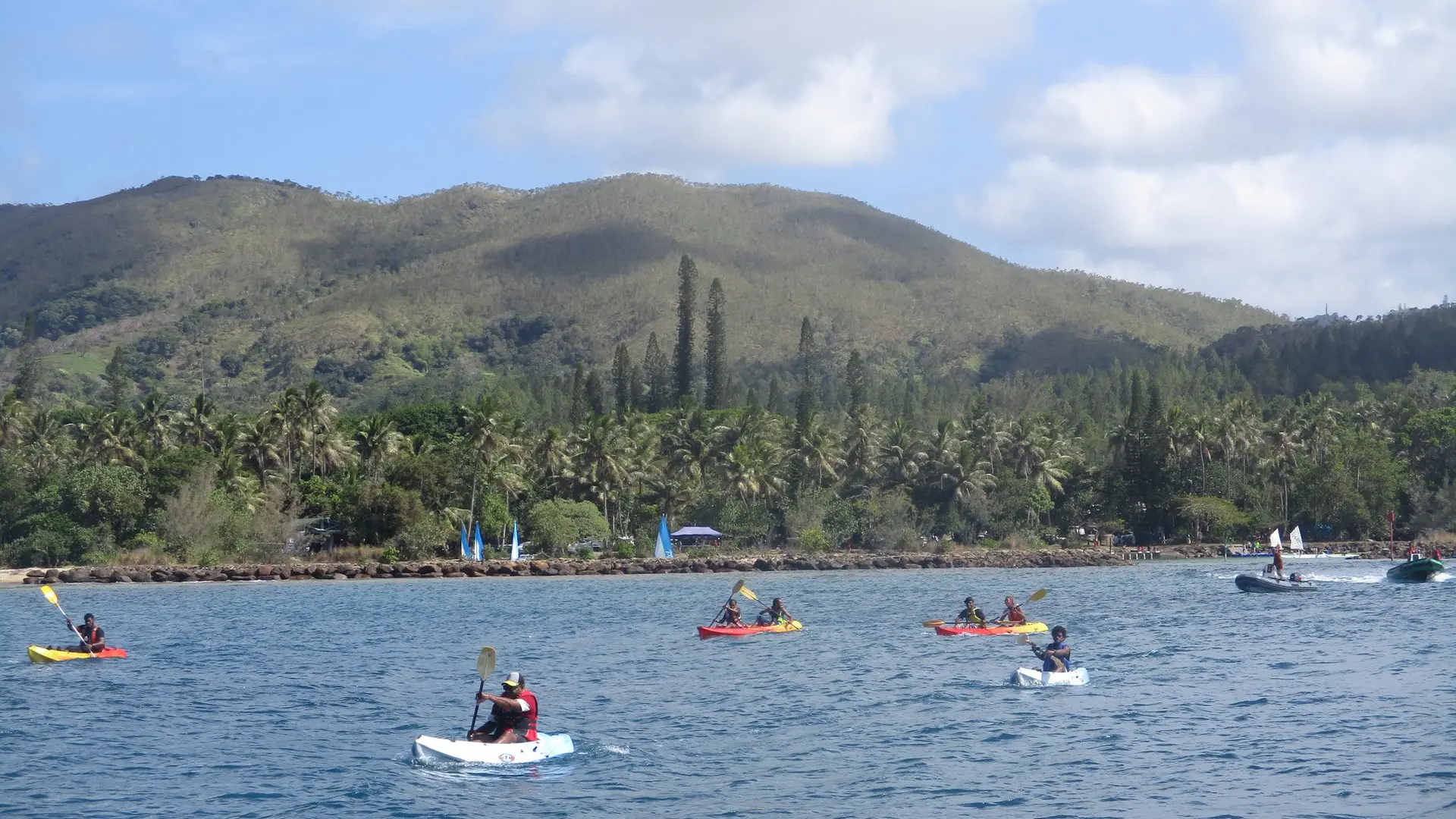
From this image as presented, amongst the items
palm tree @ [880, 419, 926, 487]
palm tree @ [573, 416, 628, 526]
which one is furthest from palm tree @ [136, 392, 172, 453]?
palm tree @ [880, 419, 926, 487]

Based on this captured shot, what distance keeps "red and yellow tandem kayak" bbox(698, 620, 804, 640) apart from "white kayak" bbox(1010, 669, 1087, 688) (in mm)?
15631

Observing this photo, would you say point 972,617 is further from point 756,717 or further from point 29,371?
point 29,371

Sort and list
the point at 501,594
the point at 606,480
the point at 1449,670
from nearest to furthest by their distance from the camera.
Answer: the point at 1449,670, the point at 501,594, the point at 606,480

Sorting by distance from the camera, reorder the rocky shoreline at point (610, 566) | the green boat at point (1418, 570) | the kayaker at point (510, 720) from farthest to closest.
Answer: the rocky shoreline at point (610, 566), the green boat at point (1418, 570), the kayaker at point (510, 720)

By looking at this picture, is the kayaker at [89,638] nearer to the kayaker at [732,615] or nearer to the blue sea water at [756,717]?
the blue sea water at [756,717]

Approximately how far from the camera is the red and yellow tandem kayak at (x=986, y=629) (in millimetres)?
52312

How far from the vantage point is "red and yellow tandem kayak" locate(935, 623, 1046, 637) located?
52.3 meters

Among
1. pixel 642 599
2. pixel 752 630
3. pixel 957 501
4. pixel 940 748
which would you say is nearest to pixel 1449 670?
pixel 940 748

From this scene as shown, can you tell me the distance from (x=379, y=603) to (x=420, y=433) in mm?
51333

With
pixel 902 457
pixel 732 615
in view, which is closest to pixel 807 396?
pixel 902 457

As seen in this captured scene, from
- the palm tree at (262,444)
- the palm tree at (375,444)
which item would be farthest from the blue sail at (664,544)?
the palm tree at (262,444)

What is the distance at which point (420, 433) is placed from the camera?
402ft

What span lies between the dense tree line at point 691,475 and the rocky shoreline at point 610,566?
4126 millimetres

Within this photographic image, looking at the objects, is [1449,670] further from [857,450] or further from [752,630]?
[857,450]
